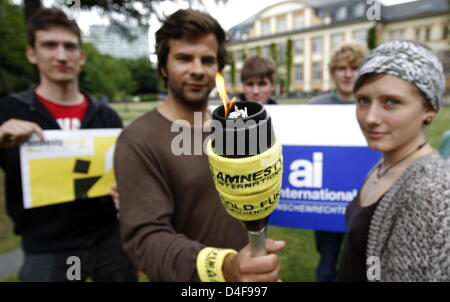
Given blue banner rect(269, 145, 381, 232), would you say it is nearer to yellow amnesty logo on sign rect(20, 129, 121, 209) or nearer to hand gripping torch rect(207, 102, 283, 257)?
A: yellow amnesty logo on sign rect(20, 129, 121, 209)

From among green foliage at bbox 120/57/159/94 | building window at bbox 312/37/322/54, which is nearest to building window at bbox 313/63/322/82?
building window at bbox 312/37/322/54

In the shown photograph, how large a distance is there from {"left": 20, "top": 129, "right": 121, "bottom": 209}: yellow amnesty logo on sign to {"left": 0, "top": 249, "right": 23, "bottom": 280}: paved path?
1.63m

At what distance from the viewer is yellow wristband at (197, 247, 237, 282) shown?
3.11 ft

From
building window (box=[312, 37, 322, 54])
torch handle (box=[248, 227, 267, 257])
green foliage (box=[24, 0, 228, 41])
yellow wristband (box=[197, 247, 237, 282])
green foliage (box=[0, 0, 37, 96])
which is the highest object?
building window (box=[312, 37, 322, 54])

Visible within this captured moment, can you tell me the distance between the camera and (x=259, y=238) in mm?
836

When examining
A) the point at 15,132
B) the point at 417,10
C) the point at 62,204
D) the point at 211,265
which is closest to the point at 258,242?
the point at 211,265

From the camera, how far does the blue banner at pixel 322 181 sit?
2.49 m

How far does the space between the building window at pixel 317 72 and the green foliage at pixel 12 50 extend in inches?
816

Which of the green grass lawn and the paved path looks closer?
the green grass lawn

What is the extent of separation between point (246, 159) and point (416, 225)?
943mm

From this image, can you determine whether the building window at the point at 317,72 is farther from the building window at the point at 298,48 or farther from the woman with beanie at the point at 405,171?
the woman with beanie at the point at 405,171

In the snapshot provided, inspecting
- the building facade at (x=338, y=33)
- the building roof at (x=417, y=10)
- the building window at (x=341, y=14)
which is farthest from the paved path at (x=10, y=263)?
the building roof at (x=417, y=10)

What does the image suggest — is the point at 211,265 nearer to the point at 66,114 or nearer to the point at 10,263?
the point at 66,114
